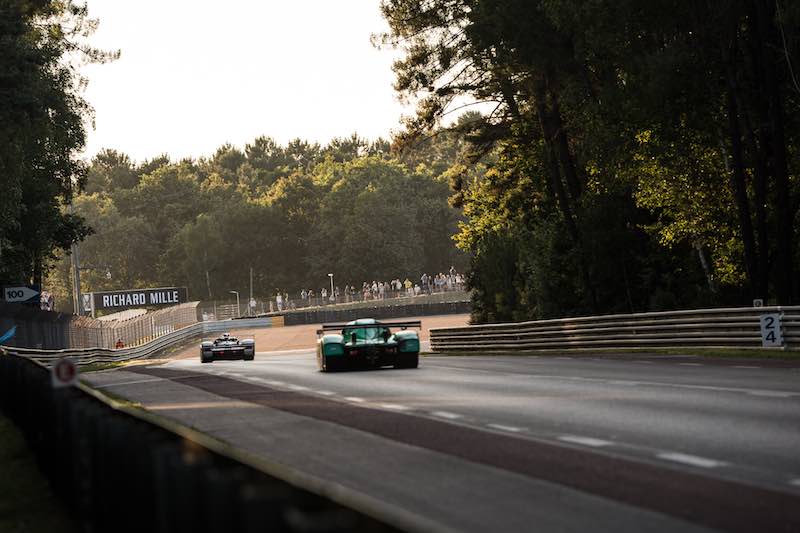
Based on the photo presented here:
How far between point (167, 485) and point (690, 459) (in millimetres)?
6812

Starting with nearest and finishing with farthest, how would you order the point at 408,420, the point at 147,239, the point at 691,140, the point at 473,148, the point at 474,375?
the point at 408,420 < the point at 474,375 < the point at 691,140 < the point at 473,148 < the point at 147,239

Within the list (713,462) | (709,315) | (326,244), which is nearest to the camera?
(713,462)

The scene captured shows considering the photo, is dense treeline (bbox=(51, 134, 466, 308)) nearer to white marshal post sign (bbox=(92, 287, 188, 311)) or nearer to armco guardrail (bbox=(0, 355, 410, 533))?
white marshal post sign (bbox=(92, 287, 188, 311))

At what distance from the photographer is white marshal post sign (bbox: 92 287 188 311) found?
13738 centimetres

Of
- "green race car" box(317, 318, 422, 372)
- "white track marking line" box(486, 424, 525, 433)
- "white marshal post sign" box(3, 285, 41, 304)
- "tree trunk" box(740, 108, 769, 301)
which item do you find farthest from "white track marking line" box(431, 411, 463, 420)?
"white marshal post sign" box(3, 285, 41, 304)

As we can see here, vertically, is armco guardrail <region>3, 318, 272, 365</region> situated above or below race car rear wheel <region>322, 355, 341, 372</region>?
above

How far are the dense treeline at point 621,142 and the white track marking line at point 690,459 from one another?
63.0ft

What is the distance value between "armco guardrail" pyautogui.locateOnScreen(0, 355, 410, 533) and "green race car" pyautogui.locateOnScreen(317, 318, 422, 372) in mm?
17918

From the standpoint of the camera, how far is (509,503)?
8.81 metres

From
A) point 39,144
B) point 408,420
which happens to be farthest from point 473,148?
point 408,420

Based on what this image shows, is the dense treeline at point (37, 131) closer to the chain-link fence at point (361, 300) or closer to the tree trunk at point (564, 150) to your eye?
the tree trunk at point (564, 150)

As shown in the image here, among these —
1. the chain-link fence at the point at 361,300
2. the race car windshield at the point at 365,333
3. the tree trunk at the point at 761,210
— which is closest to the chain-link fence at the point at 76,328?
the race car windshield at the point at 365,333

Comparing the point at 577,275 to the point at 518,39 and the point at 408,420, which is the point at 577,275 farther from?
the point at 408,420

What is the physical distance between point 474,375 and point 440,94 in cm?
2519
